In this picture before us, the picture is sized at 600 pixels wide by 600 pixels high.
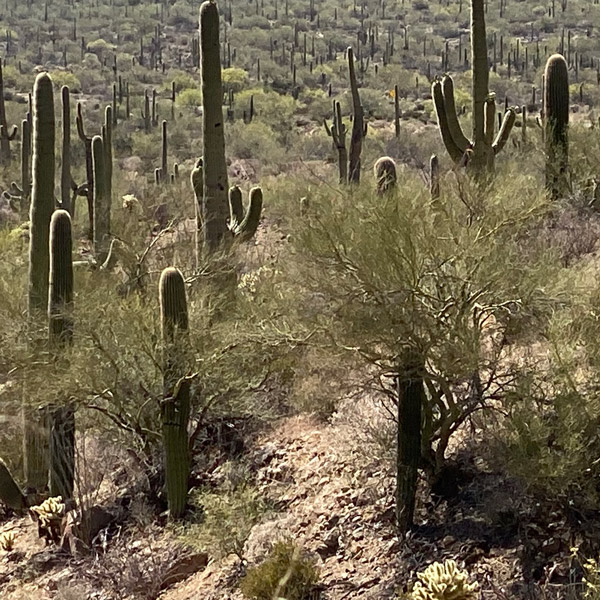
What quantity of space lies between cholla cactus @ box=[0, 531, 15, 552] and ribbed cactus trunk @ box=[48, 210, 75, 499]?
0.85m

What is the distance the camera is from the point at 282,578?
7938 millimetres

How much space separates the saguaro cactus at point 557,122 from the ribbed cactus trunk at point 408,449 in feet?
25.5

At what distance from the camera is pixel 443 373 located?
320 inches

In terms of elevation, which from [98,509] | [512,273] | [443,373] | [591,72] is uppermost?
[591,72]

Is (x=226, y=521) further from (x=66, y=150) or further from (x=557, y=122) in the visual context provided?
(x=66, y=150)

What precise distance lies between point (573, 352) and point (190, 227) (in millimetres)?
14193

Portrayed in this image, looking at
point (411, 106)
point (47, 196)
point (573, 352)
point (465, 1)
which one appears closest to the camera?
point (573, 352)

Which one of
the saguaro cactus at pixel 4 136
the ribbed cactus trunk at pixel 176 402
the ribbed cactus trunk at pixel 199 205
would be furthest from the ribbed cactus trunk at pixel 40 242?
the saguaro cactus at pixel 4 136

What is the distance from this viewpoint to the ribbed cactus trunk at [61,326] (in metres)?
11.1

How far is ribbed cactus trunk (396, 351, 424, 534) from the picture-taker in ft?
27.5

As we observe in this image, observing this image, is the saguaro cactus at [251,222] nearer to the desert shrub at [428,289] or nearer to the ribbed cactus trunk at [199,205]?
the ribbed cactus trunk at [199,205]

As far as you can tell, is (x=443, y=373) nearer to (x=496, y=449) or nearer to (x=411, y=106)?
(x=496, y=449)

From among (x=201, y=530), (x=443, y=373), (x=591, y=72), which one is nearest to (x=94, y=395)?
(x=201, y=530)

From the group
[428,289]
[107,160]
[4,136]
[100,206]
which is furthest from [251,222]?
[4,136]
